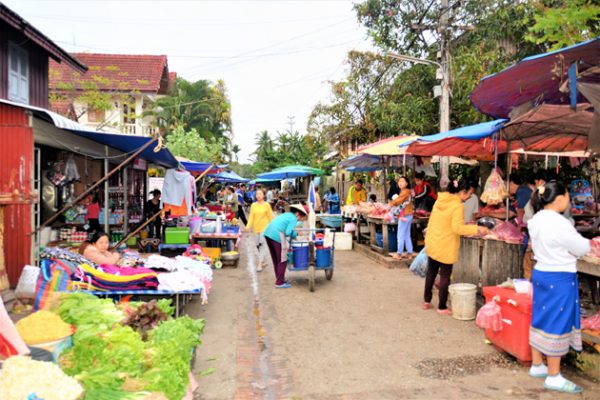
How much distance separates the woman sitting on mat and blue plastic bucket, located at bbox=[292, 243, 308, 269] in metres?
3.09

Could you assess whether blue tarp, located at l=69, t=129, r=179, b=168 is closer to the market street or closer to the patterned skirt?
the market street

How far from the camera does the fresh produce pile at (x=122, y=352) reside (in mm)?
3236

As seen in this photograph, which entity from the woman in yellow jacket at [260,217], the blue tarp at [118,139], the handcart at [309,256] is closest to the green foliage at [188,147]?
the woman in yellow jacket at [260,217]

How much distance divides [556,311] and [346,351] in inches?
90.0

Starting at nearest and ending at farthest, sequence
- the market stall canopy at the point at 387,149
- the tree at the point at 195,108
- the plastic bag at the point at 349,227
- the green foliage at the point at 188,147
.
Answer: the market stall canopy at the point at 387,149
the plastic bag at the point at 349,227
the green foliage at the point at 188,147
the tree at the point at 195,108

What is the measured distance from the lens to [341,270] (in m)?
11.1

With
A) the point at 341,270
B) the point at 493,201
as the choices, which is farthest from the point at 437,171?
the point at 493,201

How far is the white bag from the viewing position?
6469 millimetres

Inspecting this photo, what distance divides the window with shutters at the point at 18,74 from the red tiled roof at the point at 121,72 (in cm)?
856

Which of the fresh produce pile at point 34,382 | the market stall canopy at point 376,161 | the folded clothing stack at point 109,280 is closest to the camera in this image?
the fresh produce pile at point 34,382

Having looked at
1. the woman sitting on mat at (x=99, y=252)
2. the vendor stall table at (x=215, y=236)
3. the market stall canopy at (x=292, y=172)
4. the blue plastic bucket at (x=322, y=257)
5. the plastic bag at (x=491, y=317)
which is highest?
the market stall canopy at (x=292, y=172)

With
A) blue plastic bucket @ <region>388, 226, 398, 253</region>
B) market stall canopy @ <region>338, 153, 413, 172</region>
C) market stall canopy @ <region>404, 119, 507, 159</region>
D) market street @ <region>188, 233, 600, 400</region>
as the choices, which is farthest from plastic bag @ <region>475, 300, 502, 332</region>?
market stall canopy @ <region>338, 153, 413, 172</region>

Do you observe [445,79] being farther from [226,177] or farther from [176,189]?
[226,177]

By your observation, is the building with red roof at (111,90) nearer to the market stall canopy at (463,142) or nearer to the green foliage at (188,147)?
the green foliage at (188,147)
